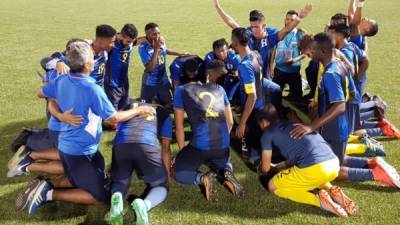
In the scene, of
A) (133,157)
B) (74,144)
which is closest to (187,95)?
(133,157)

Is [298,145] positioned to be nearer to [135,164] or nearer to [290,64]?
[135,164]

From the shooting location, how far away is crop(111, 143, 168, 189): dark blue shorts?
4.79 m

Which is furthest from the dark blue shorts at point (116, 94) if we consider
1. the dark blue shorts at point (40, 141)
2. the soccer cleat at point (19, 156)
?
the soccer cleat at point (19, 156)

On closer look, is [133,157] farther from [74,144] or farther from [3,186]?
[3,186]

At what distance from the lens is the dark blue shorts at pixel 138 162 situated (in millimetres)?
4785

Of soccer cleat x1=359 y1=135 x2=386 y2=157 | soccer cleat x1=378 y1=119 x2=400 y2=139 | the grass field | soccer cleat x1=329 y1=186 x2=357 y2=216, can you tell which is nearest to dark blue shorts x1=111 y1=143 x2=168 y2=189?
the grass field

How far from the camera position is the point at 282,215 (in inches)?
194

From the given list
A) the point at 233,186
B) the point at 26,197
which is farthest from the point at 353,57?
the point at 26,197

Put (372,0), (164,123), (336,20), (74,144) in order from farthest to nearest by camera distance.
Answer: (372,0), (336,20), (164,123), (74,144)

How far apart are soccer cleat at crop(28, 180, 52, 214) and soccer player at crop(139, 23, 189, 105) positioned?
3.44 metres

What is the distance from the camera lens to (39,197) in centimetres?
478

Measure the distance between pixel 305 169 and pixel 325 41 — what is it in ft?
5.26

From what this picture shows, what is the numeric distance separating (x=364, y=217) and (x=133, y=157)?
9.12 ft

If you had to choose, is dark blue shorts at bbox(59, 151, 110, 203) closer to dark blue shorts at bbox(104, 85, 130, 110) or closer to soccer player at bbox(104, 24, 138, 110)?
soccer player at bbox(104, 24, 138, 110)
